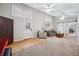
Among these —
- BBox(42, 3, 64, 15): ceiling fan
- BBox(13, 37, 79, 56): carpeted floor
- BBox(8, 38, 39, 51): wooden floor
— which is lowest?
BBox(13, 37, 79, 56): carpeted floor

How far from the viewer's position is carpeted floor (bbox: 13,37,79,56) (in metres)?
2.72

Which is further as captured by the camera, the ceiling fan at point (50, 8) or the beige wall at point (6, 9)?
the ceiling fan at point (50, 8)

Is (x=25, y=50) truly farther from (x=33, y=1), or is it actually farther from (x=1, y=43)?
(x=33, y=1)

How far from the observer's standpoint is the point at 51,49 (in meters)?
2.78

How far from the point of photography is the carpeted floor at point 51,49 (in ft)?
8.92

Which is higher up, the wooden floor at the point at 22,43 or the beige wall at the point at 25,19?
the beige wall at the point at 25,19

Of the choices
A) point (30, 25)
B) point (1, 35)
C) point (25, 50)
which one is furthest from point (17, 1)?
point (25, 50)

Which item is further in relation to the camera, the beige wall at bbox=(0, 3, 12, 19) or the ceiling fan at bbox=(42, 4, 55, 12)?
the ceiling fan at bbox=(42, 4, 55, 12)

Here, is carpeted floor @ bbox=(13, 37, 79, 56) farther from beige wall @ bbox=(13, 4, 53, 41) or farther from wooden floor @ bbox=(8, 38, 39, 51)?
beige wall @ bbox=(13, 4, 53, 41)

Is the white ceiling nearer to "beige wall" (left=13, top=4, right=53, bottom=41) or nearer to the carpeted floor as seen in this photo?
"beige wall" (left=13, top=4, right=53, bottom=41)

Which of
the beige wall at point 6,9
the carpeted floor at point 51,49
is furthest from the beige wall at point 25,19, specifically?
the carpeted floor at point 51,49

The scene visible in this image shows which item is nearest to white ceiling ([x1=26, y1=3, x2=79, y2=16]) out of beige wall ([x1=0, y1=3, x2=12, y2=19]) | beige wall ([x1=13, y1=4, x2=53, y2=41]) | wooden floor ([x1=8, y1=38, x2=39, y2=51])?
beige wall ([x1=13, y1=4, x2=53, y2=41])

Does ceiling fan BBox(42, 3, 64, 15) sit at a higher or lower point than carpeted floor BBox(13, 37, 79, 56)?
higher

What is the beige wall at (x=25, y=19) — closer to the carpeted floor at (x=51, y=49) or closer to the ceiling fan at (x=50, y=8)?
the ceiling fan at (x=50, y=8)
